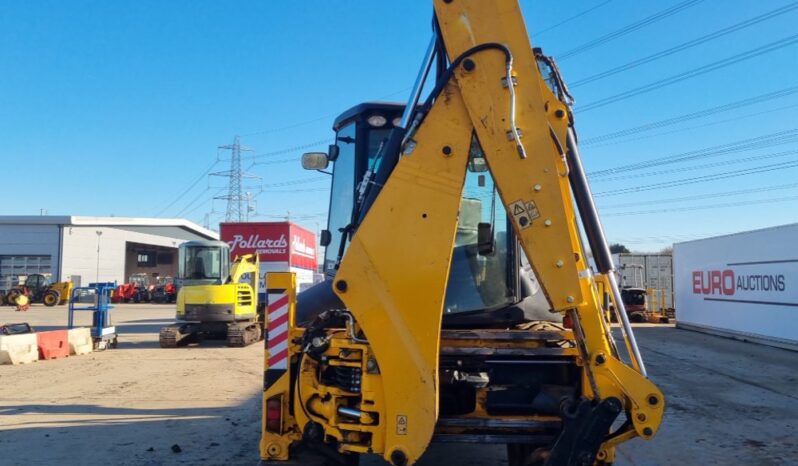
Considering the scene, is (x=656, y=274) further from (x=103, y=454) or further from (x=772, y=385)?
(x=103, y=454)

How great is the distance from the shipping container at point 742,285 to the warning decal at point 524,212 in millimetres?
15134

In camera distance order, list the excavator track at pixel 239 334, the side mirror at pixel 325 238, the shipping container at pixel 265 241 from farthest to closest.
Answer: the shipping container at pixel 265 241
the excavator track at pixel 239 334
the side mirror at pixel 325 238

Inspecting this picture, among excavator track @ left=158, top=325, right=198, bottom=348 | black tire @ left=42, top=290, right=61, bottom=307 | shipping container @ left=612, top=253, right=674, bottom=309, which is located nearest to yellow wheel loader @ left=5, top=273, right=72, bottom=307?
black tire @ left=42, top=290, right=61, bottom=307

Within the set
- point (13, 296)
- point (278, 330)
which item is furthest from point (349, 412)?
point (13, 296)

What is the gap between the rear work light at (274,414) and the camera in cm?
417

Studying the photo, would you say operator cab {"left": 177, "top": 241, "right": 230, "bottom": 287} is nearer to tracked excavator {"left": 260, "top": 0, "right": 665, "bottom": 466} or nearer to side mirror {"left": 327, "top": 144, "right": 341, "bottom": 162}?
side mirror {"left": 327, "top": 144, "right": 341, "bottom": 162}

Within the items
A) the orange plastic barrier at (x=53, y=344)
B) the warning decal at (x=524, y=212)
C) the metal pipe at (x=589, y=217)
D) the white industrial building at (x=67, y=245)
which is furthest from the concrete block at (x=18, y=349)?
the white industrial building at (x=67, y=245)

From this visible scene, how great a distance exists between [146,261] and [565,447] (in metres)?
64.6

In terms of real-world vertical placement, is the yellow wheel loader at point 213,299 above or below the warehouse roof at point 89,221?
below

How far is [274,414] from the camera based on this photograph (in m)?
4.18

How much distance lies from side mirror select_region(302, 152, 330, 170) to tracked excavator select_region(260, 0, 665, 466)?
111 centimetres

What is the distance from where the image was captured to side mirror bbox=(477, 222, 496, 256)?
4473 millimetres

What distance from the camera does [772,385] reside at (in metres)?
10.8

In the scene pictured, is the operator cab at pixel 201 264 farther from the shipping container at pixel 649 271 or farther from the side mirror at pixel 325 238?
the shipping container at pixel 649 271
